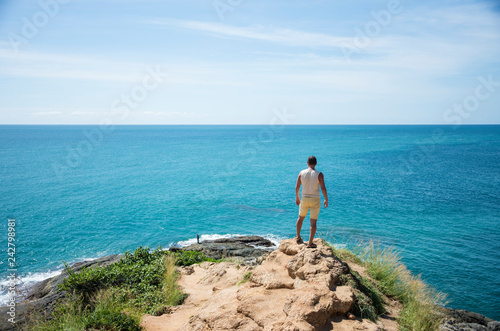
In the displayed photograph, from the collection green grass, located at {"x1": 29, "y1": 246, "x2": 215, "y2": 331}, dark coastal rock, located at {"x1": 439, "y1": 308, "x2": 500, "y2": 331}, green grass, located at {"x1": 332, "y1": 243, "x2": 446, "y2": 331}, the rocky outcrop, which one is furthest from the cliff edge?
dark coastal rock, located at {"x1": 439, "y1": 308, "x2": 500, "y2": 331}

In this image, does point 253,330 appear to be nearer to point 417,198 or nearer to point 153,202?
point 153,202

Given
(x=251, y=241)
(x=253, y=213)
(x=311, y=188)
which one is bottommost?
(x=251, y=241)

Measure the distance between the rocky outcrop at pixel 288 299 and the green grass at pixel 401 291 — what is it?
2.86 ft

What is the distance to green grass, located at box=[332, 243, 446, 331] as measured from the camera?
7.65 metres

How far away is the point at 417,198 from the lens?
37.0m

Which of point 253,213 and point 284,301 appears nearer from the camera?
point 284,301

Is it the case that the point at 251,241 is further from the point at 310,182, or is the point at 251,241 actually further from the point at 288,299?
the point at 288,299

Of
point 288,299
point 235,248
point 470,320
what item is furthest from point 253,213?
point 288,299

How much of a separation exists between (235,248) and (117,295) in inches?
484

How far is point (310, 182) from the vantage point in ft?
29.3

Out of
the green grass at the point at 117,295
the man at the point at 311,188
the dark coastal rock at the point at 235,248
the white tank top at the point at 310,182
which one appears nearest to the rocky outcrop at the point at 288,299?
the man at the point at 311,188

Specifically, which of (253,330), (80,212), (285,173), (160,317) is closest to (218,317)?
(253,330)

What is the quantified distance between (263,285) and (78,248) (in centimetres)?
2211

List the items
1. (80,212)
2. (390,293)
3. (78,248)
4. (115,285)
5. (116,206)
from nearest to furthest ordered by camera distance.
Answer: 1. (390,293)
2. (115,285)
3. (78,248)
4. (80,212)
5. (116,206)
